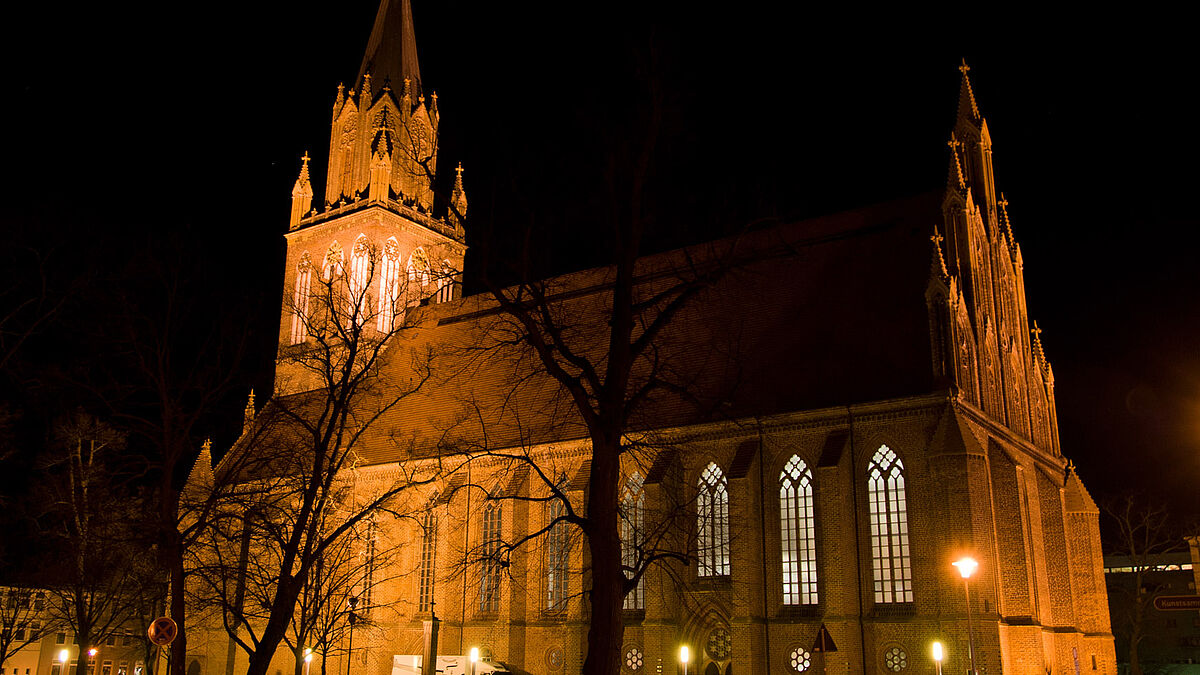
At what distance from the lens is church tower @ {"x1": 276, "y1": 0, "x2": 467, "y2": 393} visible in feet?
171

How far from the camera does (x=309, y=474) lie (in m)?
30.9

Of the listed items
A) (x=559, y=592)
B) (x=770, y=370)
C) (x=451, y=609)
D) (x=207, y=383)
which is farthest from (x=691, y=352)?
(x=207, y=383)

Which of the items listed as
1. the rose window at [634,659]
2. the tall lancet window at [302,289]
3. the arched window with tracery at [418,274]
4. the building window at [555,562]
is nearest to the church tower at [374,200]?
the tall lancet window at [302,289]

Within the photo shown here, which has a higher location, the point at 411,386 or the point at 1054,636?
the point at 411,386

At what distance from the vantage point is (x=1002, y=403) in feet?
126

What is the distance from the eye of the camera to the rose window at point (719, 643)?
36375mm

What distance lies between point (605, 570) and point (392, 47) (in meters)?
44.4

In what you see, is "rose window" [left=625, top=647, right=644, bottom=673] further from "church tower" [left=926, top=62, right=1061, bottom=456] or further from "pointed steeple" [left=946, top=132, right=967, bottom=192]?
"pointed steeple" [left=946, top=132, right=967, bottom=192]

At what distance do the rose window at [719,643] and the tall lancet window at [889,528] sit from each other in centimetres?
537

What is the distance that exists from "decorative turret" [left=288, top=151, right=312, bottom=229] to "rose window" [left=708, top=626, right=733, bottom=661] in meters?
31.1

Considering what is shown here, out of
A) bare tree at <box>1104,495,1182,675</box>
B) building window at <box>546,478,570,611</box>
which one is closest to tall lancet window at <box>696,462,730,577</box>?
building window at <box>546,478,570,611</box>

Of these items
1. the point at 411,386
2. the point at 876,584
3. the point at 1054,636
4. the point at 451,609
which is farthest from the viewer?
the point at 411,386

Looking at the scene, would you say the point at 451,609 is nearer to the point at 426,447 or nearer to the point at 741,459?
the point at 426,447

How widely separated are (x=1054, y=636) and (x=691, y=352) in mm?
15449
